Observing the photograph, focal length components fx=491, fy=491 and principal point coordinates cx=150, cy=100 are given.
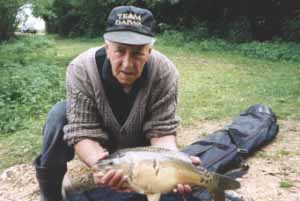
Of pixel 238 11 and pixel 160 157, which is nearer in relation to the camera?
pixel 160 157

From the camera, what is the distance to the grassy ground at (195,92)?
5.32 metres

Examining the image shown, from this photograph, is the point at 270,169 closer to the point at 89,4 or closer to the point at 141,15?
the point at 141,15

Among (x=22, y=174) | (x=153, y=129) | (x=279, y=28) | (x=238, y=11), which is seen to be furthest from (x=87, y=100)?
(x=238, y=11)

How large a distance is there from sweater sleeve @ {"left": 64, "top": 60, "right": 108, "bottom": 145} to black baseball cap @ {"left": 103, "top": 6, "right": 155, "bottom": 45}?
364mm

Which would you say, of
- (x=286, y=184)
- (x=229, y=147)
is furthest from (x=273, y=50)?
(x=286, y=184)

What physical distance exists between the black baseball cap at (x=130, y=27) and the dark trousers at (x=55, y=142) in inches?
27.2

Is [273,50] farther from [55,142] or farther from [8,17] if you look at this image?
[55,142]

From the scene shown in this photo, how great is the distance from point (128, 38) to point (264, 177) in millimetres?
2058

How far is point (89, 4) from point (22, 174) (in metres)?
20.0

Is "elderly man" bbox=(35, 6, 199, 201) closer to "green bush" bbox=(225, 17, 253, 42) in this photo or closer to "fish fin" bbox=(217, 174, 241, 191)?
"fish fin" bbox=(217, 174, 241, 191)

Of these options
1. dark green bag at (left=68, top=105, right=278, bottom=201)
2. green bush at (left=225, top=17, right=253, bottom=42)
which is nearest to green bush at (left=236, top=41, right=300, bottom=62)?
green bush at (left=225, top=17, right=253, bottom=42)

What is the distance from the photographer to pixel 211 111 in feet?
20.6

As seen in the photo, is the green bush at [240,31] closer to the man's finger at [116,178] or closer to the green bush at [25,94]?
the green bush at [25,94]

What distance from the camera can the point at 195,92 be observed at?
7.73 meters
